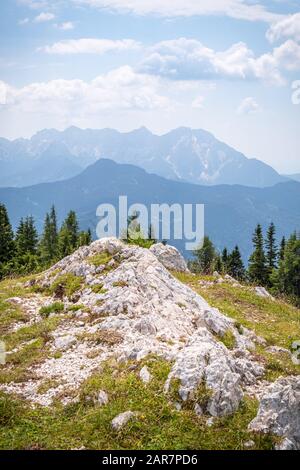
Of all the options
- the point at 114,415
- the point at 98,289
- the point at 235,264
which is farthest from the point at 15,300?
the point at 235,264

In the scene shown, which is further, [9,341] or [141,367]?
[9,341]

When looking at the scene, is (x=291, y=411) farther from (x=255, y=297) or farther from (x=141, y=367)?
(x=255, y=297)

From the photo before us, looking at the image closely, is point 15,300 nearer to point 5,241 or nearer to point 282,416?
point 282,416

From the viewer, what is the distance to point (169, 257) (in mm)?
34062

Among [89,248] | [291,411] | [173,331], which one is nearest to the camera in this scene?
[291,411]

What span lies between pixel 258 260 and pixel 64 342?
273 ft

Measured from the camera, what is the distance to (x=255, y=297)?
29453mm

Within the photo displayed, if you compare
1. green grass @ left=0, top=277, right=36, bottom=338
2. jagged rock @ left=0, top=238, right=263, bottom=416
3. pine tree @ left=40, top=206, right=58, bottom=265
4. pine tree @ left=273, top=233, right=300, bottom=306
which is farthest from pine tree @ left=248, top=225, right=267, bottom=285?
→ green grass @ left=0, top=277, right=36, bottom=338

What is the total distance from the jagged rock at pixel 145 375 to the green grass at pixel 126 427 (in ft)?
0.47

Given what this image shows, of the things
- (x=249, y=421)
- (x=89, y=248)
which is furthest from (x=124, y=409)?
(x=89, y=248)

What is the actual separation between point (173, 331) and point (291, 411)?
6280 mm

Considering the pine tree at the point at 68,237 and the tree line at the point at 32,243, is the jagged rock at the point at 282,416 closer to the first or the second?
the tree line at the point at 32,243

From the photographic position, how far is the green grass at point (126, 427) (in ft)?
38.0

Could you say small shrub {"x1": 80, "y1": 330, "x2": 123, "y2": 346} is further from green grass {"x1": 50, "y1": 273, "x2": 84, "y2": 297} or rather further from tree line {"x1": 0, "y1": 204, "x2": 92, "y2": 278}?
tree line {"x1": 0, "y1": 204, "x2": 92, "y2": 278}
